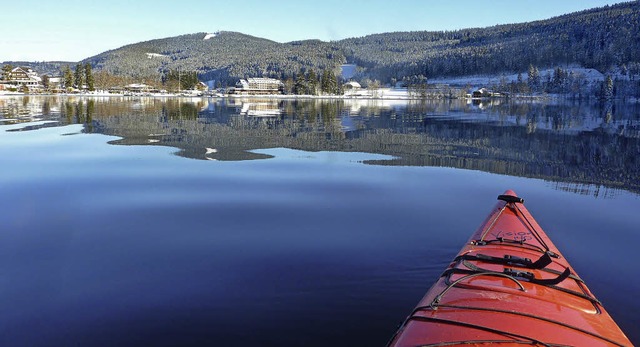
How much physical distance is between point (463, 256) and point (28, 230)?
9155 millimetres

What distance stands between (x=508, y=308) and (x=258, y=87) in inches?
7472

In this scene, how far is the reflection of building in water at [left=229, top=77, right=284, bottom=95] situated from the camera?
18475 cm

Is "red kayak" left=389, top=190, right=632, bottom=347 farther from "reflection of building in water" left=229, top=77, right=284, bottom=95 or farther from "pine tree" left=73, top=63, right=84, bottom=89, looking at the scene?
"reflection of building in water" left=229, top=77, right=284, bottom=95

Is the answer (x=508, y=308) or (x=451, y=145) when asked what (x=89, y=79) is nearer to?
(x=451, y=145)

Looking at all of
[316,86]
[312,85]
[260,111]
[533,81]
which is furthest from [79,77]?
[533,81]

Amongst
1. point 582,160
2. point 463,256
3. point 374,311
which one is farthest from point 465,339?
point 582,160

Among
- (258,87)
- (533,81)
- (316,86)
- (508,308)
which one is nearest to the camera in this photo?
(508,308)

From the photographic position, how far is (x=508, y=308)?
4547 millimetres

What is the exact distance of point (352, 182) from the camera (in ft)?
49.7

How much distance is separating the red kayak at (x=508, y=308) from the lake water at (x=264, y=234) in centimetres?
142

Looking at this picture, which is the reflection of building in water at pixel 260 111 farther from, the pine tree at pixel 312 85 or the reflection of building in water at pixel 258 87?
the reflection of building in water at pixel 258 87

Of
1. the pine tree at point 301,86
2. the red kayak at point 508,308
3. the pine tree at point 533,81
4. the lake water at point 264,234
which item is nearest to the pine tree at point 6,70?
the pine tree at point 301,86

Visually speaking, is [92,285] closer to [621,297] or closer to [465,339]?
[465,339]

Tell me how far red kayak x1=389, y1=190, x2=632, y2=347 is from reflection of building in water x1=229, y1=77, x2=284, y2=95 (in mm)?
182455
